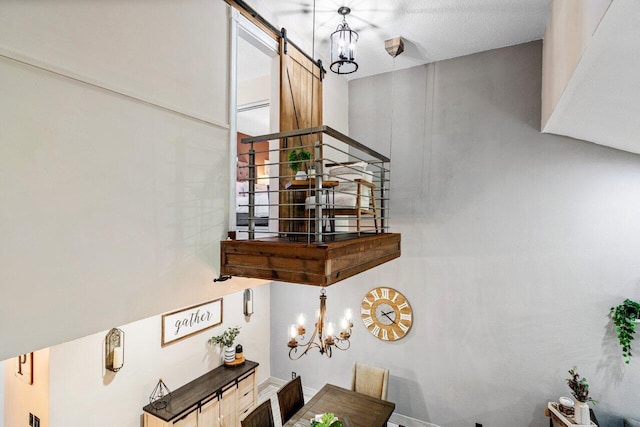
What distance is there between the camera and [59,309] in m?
1.50

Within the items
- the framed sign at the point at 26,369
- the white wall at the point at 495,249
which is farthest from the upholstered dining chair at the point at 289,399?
the framed sign at the point at 26,369

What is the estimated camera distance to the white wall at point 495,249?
10.0ft

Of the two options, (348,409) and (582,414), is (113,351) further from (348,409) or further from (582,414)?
(582,414)

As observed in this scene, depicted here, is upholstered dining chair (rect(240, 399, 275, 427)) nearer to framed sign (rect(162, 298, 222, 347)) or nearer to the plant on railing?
framed sign (rect(162, 298, 222, 347))

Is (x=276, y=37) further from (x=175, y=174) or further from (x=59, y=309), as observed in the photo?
(x=59, y=309)

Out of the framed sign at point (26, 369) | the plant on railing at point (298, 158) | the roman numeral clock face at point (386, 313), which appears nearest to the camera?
the plant on railing at point (298, 158)

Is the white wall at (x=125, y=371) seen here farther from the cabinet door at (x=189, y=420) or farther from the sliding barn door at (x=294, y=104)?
the sliding barn door at (x=294, y=104)

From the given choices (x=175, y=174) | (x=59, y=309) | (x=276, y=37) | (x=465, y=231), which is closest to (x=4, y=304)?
(x=59, y=309)

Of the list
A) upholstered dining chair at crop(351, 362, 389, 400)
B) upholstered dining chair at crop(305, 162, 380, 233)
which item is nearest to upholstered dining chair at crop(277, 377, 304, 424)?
upholstered dining chair at crop(351, 362, 389, 400)

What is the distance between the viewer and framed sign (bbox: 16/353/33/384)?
2.90 metres

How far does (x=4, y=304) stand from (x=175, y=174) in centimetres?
103

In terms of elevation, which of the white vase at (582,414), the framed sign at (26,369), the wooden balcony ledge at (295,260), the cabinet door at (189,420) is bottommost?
the cabinet door at (189,420)

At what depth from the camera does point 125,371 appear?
10.7 ft

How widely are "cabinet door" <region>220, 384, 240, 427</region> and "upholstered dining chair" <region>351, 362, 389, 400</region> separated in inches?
60.0
